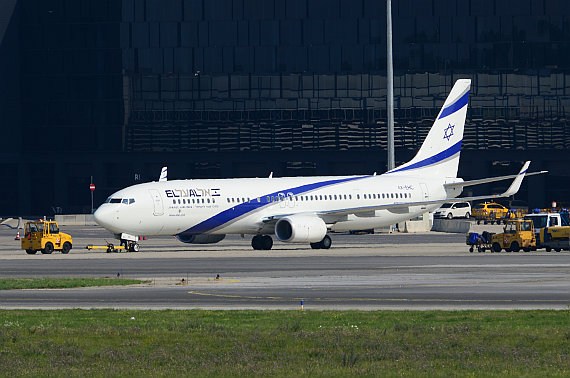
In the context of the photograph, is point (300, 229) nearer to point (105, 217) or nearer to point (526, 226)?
point (105, 217)

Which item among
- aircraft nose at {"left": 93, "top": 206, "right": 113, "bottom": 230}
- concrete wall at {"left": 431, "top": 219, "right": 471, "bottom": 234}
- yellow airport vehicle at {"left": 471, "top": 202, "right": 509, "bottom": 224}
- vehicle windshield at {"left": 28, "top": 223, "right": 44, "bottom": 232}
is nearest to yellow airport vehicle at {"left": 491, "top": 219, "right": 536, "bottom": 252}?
aircraft nose at {"left": 93, "top": 206, "right": 113, "bottom": 230}

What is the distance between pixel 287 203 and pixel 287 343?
4290 centimetres

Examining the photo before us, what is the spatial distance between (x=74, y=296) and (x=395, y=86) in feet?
283

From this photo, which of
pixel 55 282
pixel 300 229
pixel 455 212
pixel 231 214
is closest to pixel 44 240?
pixel 231 214

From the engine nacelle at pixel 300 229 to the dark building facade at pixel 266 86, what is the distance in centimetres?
5555

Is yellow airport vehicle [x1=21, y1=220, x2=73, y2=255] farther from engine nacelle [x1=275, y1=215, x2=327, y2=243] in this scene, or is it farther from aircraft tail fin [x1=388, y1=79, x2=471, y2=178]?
aircraft tail fin [x1=388, y1=79, x2=471, y2=178]

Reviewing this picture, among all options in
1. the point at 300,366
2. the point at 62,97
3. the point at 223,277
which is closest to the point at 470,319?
the point at 300,366

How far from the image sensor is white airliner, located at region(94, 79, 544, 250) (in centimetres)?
6169

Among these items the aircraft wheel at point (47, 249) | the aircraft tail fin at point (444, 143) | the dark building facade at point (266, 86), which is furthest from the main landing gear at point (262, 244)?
the dark building facade at point (266, 86)

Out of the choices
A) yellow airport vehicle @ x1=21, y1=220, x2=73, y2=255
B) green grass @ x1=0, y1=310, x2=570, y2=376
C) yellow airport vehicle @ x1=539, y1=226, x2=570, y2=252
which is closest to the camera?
green grass @ x1=0, y1=310, x2=570, y2=376

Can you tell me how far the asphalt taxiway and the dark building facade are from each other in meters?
51.9

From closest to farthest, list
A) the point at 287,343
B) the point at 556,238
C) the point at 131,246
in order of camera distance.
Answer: the point at 287,343, the point at 556,238, the point at 131,246

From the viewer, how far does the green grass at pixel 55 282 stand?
38156 mm

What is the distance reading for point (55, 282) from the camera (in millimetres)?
39562
